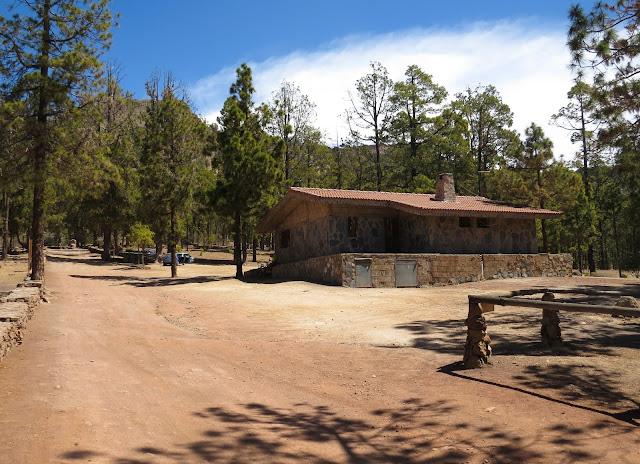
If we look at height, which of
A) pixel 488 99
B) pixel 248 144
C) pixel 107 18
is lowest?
pixel 248 144

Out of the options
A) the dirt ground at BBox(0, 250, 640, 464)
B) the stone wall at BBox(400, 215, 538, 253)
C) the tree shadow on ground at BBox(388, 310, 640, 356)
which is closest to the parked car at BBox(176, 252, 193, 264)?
the stone wall at BBox(400, 215, 538, 253)

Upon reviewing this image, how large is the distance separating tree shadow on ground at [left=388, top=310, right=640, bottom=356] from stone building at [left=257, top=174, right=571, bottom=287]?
8.71 m

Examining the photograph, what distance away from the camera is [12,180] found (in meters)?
16.9

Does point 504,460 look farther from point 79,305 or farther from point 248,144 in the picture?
point 248,144

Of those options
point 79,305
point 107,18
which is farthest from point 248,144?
point 79,305

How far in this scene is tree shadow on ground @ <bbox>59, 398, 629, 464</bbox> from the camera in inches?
163

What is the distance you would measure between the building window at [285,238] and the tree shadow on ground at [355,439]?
71.0ft

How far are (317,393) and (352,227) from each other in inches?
663

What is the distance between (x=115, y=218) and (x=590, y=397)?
37.6 meters

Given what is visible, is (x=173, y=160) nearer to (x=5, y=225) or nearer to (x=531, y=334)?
(x=5, y=225)

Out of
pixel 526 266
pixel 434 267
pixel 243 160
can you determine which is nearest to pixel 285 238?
pixel 243 160

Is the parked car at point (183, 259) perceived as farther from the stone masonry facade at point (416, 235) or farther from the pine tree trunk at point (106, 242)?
the stone masonry facade at point (416, 235)

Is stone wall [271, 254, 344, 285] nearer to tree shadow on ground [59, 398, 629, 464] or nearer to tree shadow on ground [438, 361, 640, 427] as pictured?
tree shadow on ground [438, 361, 640, 427]

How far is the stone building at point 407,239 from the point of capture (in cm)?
2078
